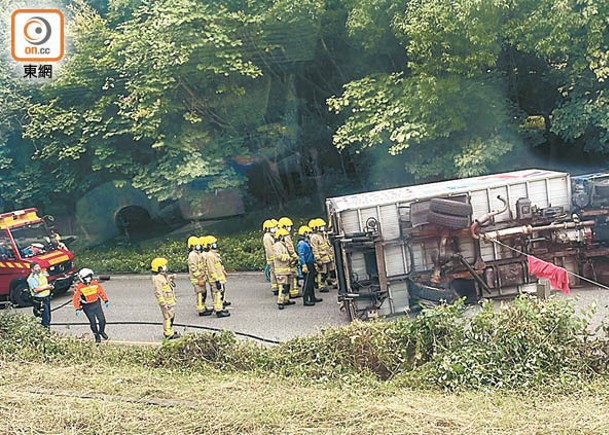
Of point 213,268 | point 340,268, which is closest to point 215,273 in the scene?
point 213,268

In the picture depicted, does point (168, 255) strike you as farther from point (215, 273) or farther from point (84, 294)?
point (84, 294)

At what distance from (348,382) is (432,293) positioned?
4012 millimetres

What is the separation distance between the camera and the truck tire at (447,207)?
1058cm

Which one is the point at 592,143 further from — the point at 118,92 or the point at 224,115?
the point at 118,92

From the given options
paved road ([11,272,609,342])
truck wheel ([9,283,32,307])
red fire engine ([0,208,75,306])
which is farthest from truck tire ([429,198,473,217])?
truck wheel ([9,283,32,307])

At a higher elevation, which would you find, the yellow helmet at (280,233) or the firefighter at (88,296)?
the yellow helmet at (280,233)

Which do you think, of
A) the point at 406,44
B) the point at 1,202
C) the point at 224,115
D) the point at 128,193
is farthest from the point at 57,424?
the point at 1,202

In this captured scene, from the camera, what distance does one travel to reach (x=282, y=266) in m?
12.3

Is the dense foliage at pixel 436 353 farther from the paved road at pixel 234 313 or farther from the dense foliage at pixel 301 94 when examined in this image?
the dense foliage at pixel 301 94

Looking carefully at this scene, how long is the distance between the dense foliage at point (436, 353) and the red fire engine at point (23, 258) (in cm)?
638

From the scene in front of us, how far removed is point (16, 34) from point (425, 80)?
7910mm

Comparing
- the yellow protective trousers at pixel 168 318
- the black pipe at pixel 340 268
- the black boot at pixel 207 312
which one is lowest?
the black boot at pixel 207 312

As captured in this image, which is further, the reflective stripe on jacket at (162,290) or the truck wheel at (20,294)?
the truck wheel at (20,294)

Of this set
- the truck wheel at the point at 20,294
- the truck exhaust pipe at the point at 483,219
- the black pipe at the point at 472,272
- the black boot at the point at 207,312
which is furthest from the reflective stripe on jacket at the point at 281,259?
the truck wheel at the point at 20,294
